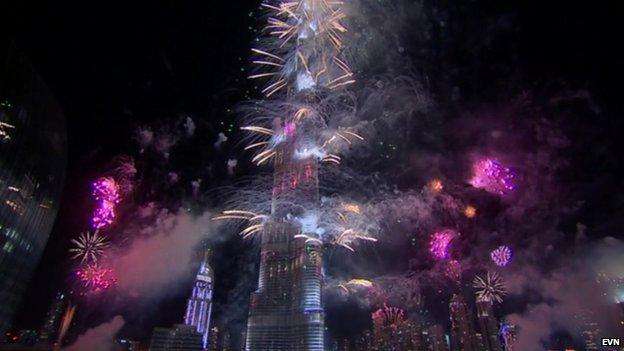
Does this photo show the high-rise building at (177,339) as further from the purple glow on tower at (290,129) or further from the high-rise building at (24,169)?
the purple glow on tower at (290,129)

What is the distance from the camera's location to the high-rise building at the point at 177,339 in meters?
152

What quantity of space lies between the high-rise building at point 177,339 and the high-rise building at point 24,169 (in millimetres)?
90813

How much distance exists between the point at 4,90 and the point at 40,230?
88.8ft

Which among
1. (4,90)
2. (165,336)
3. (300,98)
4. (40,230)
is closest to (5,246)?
(40,230)

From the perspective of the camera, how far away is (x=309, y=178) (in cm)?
10569

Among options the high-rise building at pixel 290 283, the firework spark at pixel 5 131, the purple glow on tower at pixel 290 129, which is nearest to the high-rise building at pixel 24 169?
the firework spark at pixel 5 131

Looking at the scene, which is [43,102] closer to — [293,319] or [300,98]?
[300,98]

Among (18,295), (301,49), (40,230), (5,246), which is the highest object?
(301,49)

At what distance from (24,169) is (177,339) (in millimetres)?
115130

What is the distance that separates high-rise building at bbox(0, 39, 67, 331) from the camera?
189 feet

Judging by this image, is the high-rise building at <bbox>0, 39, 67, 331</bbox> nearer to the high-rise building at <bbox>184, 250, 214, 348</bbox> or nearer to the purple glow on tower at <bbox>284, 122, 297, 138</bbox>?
the purple glow on tower at <bbox>284, 122, 297, 138</bbox>

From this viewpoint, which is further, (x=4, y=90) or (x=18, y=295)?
(x=18, y=295)

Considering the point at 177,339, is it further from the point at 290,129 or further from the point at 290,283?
the point at 290,129

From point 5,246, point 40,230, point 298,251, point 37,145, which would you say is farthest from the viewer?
point 298,251
